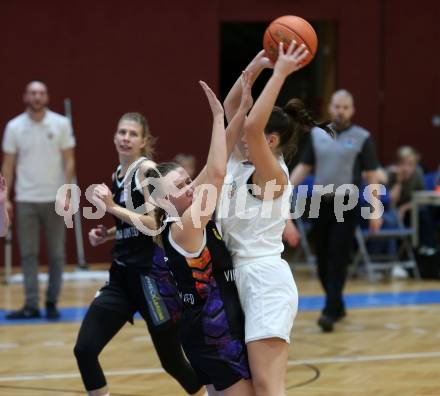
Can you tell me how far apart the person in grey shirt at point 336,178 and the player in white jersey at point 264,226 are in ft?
12.4

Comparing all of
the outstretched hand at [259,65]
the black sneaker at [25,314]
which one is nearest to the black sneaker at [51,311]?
the black sneaker at [25,314]

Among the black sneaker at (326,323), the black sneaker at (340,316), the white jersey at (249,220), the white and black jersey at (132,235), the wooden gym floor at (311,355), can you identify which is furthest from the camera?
the black sneaker at (340,316)

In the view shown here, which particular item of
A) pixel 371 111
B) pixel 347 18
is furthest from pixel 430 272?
pixel 347 18

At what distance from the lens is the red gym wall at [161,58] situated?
38.6 ft

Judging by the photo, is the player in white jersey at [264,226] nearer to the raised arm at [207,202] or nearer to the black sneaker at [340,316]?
the raised arm at [207,202]

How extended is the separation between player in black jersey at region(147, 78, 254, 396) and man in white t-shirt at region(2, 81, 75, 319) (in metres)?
4.71

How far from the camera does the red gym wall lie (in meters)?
11.8

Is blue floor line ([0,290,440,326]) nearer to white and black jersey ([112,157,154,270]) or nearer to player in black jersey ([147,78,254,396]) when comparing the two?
white and black jersey ([112,157,154,270])

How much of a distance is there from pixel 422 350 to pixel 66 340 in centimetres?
269

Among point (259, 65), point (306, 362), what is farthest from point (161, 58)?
point (259, 65)

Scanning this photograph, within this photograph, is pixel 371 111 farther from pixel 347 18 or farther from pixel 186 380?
pixel 186 380

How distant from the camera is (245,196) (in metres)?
4.17

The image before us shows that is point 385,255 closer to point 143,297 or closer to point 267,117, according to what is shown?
point 143,297

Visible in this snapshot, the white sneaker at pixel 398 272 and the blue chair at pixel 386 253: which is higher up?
the blue chair at pixel 386 253
